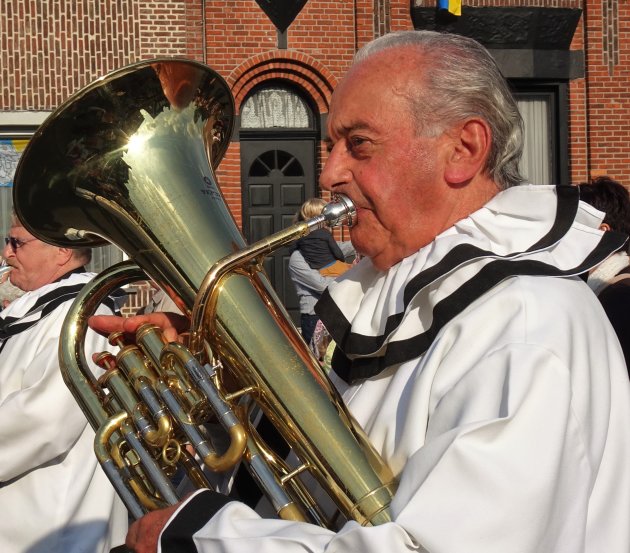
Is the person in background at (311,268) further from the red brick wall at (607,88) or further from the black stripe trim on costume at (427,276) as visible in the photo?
the red brick wall at (607,88)

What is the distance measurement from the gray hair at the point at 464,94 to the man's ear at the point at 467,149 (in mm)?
21

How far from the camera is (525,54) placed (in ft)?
36.2

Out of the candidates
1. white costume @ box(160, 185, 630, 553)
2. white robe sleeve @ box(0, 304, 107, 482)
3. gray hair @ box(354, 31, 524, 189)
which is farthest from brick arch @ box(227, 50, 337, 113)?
white costume @ box(160, 185, 630, 553)

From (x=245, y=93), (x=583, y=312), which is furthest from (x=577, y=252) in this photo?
(x=245, y=93)

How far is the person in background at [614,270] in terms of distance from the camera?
313 centimetres

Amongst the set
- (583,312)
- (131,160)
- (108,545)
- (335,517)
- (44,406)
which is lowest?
(108,545)

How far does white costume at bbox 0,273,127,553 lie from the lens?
345cm

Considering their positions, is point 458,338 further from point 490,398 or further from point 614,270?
point 614,270

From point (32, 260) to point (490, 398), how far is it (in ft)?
9.40

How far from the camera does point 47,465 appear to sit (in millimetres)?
3566

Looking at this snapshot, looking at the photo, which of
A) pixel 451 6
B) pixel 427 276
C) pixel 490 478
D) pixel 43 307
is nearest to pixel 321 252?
pixel 43 307

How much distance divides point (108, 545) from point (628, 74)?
933 cm

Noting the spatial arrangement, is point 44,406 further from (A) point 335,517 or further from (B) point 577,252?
(B) point 577,252

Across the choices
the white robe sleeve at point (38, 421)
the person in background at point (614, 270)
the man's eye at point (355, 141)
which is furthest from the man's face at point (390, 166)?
the white robe sleeve at point (38, 421)
